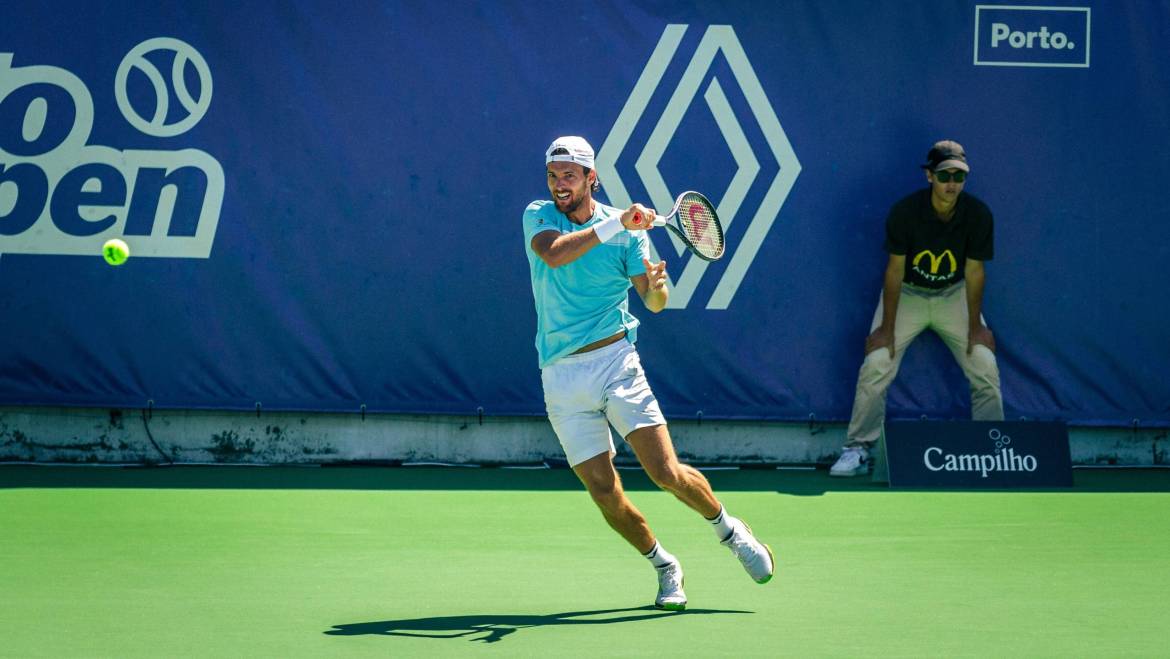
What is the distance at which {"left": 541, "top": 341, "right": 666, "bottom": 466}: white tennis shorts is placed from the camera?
18.9 ft

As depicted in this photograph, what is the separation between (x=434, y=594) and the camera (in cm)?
598

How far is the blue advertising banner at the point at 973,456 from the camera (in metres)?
9.05

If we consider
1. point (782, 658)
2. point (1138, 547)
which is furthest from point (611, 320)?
point (1138, 547)

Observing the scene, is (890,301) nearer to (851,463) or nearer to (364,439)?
(851,463)

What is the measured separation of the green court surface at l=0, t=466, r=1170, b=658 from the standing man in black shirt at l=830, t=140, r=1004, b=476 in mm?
→ 548

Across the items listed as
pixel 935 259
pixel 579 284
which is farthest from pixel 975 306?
pixel 579 284

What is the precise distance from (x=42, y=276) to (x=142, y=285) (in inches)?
22.4

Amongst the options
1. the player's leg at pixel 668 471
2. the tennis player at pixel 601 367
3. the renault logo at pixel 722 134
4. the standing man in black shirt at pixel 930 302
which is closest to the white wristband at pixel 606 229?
the tennis player at pixel 601 367

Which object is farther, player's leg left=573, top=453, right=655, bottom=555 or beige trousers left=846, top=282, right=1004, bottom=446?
beige trousers left=846, top=282, right=1004, bottom=446

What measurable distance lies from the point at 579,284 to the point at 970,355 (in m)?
4.23

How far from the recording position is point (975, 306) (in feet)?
30.8

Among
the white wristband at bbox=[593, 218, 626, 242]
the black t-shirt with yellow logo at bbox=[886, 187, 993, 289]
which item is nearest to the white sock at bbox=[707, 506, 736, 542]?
the white wristband at bbox=[593, 218, 626, 242]

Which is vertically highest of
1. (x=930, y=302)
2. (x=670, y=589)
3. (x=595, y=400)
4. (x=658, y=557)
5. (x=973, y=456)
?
(x=930, y=302)

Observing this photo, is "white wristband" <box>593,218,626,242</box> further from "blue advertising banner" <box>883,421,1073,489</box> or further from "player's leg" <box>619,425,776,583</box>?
"blue advertising banner" <box>883,421,1073,489</box>
